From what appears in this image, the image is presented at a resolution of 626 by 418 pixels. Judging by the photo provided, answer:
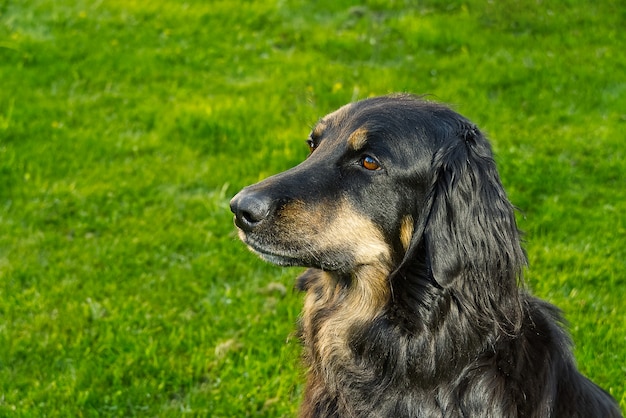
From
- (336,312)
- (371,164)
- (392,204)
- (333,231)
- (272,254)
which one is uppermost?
(371,164)

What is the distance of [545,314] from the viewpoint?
10.8 ft

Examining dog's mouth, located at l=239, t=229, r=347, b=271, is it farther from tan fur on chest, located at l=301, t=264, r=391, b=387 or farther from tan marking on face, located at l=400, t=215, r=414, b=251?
tan marking on face, located at l=400, t=215, r=414, b=251

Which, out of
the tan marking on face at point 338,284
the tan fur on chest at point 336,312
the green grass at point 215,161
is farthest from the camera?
the green grass at point 215,161

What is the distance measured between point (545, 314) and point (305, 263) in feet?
3.85

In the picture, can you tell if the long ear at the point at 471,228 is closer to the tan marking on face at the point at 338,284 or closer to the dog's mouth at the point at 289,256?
the tan marking on face at the point at 338,284

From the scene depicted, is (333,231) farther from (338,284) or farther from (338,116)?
(338,116)

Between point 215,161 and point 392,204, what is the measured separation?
12.3ft

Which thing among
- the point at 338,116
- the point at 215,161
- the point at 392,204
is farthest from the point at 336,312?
the point at 215,161

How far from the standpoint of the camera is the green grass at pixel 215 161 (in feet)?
14.6

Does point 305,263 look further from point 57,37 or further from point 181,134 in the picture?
point 57,37

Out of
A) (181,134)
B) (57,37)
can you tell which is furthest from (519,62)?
(57,37)

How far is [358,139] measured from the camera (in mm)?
3217

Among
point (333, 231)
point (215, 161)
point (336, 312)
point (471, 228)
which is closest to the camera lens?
point (471, 228)

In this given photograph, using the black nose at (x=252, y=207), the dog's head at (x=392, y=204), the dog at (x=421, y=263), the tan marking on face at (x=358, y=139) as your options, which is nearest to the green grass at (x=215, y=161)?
the dog at (x=421, y=263)
